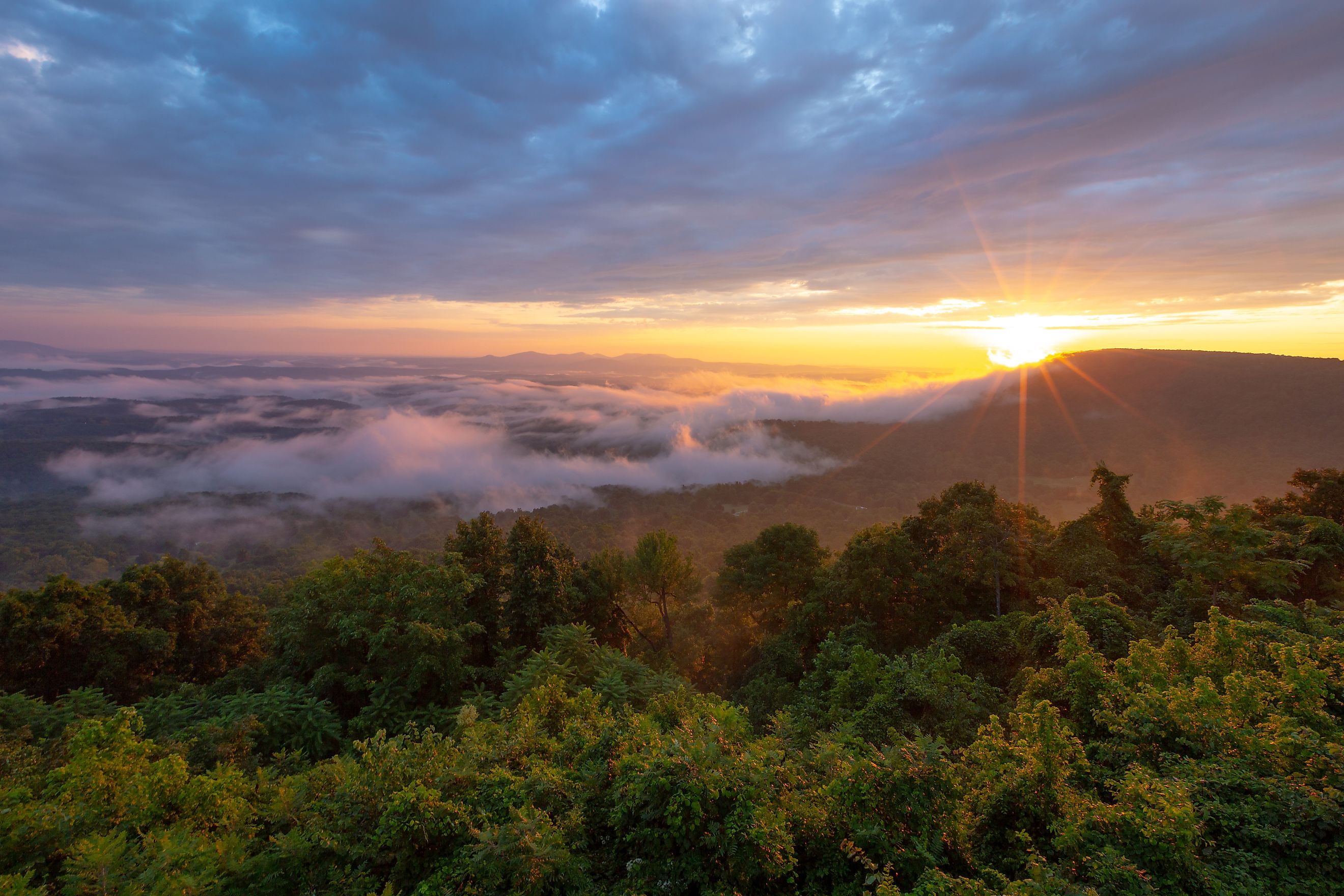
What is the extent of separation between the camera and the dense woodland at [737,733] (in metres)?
7.32

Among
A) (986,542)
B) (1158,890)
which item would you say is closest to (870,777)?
(1158,890)

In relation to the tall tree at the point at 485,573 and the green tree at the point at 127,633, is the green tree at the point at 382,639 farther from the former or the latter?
the green tree at the point at 127,633

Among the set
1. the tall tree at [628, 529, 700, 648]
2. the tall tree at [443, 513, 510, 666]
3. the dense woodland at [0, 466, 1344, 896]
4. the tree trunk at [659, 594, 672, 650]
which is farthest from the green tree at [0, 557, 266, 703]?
the tree trunk at [659, 594, 672, 650]

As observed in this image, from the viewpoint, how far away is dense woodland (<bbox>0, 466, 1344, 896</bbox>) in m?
7.32

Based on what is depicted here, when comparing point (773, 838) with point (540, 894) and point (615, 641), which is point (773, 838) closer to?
point (540, 894)

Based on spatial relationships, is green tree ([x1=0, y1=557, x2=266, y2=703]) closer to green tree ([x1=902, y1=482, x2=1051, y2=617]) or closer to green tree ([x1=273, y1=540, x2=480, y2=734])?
green tree ([x1=273, y1=540, x2=480, y2=734])

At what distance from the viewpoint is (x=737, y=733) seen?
1085 centimetres

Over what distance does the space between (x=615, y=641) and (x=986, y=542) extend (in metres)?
20.9

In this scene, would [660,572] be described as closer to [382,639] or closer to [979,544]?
[382,639]

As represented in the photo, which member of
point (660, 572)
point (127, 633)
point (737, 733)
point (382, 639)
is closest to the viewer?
point (737, 733)

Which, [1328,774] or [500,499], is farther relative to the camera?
[500,499]

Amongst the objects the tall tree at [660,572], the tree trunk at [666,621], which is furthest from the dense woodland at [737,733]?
the tree trunk at [666,621]

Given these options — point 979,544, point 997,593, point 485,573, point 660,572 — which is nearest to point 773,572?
point 660,572

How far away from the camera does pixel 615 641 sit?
31.7m
